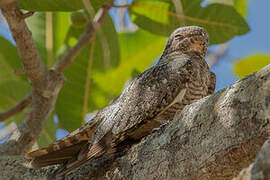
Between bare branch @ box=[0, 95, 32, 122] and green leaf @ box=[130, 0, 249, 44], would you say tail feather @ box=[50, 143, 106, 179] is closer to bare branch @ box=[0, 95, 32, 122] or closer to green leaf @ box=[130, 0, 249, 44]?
bare branch @ box=[0, 95, 32, 122]

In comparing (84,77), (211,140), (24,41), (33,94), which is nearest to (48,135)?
(84,77)

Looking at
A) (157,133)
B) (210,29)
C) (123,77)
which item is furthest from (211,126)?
(123,77)

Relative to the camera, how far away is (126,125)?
281cm

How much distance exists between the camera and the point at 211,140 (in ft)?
6.75

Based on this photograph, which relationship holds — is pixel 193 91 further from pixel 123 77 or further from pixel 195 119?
pixel 123 77

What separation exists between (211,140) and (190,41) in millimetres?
1885

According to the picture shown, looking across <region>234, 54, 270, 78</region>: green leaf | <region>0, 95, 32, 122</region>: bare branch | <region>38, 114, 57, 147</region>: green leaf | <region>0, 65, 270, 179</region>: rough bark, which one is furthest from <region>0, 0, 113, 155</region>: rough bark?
<region>234, 54, 270, 78</region>: green leaf

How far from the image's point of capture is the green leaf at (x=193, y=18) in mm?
4332

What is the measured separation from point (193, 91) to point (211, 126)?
3.60 ft

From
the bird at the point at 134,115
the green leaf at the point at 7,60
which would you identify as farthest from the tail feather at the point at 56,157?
the green leaf at the point at 7,60

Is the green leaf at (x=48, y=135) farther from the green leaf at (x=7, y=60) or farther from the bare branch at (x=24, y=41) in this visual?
the bare branch at (x=24, y=41)

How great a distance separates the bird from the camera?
2766 millimetres

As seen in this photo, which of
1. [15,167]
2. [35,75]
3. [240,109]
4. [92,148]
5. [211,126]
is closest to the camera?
[240,109]

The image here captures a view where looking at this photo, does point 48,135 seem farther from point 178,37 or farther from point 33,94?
point 178,37
